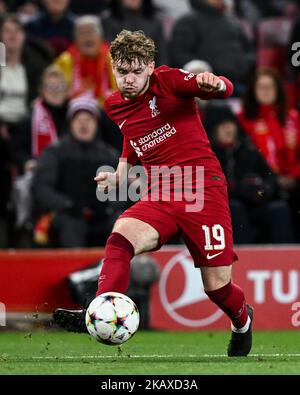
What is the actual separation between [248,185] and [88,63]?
2439 mm

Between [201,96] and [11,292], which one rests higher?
[201,96]

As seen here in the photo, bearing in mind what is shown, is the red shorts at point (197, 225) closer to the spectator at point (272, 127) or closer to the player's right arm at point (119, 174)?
the player's right arm at point (119, 174)

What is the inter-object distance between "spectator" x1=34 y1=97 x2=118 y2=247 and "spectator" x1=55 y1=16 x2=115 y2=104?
115cm

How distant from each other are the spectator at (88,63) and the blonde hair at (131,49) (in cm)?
548

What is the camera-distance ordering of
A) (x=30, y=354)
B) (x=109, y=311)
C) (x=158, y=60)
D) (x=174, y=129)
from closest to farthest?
(x=109, y=311), (x=174, y=129), (x=30, y=354), (x=158, y=60)

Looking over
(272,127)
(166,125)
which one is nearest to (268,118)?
(272,127)

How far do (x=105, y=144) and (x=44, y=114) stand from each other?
726 millimetres

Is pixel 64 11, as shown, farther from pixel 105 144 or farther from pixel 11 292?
pixel 11 292

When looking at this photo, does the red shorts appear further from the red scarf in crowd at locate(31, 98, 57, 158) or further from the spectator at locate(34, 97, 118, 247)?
the red scarf in crowd at locate(31, 98, 57, 158)

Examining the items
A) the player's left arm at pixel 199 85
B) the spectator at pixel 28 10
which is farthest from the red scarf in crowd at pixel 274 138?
the player's left arm at pixel 199 85

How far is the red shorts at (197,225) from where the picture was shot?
25.7ft

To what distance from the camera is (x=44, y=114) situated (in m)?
12.8

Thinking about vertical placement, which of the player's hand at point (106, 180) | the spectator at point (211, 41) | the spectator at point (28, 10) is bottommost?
the player's hand at point (106, 180)
